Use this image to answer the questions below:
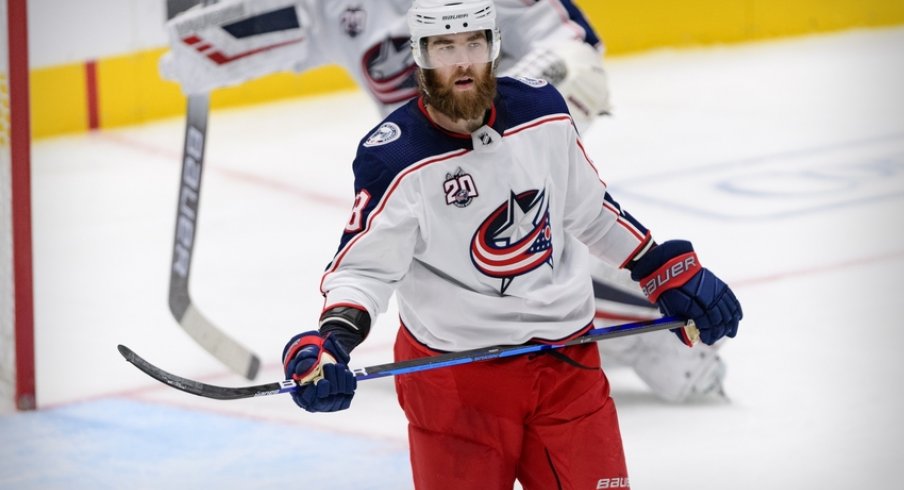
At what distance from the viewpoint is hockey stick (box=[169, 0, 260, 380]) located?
3.83 metres

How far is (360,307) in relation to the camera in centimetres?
219

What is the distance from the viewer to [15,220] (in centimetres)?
356

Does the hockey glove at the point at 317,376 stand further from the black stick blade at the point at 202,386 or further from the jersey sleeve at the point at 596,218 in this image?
the jersey sleeve at the point at 596,218

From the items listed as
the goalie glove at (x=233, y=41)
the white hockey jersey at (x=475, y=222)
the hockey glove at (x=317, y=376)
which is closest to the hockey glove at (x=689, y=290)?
the white hockey jersey at (x=475, y=222)

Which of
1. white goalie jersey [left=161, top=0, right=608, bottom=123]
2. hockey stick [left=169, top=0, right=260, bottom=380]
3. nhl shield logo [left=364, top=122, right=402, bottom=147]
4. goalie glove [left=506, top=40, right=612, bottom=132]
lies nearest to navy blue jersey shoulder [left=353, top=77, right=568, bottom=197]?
nhl shield logo [left=364, top=122, right=402, bottom=147]

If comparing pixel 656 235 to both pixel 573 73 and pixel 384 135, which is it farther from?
pixel 384 135

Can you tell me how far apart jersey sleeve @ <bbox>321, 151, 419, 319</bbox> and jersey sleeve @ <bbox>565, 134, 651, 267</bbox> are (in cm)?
26

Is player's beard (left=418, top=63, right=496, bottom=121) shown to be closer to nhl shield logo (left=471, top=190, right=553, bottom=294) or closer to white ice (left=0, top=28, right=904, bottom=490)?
nhl shield logo (left=471, top=190, right=553, bottom=294)

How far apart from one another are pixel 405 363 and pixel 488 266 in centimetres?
18

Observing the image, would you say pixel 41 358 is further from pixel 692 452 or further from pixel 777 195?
pixel 777 195

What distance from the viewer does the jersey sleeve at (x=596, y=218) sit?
230cm

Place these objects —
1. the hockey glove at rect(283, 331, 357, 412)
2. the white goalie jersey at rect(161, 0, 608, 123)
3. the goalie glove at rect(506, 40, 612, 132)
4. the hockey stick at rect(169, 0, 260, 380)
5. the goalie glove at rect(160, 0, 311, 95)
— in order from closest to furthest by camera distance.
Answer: the hockey glove at rect(283, 331, 357, 412), the goalie glove at rect(506, 40, 612, 132), the white goalie jersey at rect(161, 0, 608, 123), the goalie glove at rect(160, 0, 311, 95), the hockey stick at rect(169, 0, 260, 380)

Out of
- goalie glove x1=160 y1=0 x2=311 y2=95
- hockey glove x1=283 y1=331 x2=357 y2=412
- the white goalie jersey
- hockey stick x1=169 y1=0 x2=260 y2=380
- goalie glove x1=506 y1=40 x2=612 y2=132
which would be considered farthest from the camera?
hockey stick x1=169 y1=0 x2=260 y2=380

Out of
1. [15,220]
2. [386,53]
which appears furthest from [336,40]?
[15,220]
